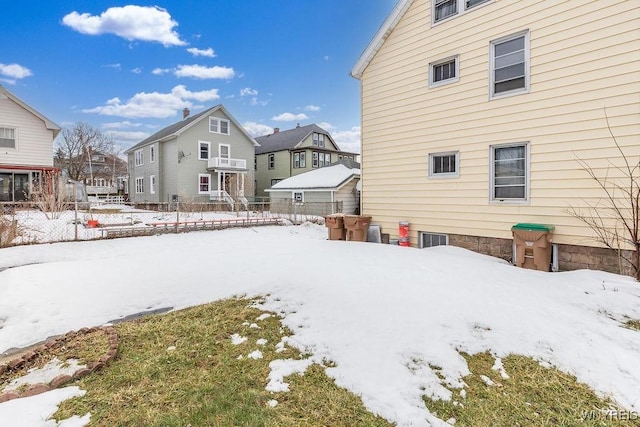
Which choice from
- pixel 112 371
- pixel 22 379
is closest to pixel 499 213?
pixel 112 371

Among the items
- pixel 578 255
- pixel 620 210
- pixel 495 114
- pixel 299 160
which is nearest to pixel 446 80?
pixel 495 114

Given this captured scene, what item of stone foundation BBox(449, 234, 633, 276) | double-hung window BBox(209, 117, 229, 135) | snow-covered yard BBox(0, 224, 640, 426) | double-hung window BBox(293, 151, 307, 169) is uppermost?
double-hung window BBox(209, 117, 229, 135)

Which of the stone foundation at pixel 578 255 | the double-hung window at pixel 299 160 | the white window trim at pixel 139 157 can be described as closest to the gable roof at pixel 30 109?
the white window trim at pixel 139 157

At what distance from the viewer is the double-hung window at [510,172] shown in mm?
6949

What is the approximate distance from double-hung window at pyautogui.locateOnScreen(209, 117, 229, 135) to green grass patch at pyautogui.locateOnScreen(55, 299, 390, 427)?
25956 millimetres

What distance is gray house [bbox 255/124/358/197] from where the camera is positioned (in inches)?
1287

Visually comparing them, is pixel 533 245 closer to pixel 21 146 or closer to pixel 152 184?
pixel 21 146

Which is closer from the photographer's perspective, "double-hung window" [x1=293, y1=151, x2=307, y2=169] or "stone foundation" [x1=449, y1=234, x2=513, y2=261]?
"stone foundation" [x1=449, y1=234, x2=513, y2=261]

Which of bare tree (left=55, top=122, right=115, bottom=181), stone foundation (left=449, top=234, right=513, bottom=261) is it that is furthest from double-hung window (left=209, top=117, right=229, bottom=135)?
bare tree (left=55, top=122, right=115, bottom=181)

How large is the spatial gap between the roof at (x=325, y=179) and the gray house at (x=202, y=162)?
425 centimetres

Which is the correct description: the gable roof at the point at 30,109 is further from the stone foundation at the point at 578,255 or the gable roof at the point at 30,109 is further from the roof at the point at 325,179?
the stone foundation at the point at 578,255

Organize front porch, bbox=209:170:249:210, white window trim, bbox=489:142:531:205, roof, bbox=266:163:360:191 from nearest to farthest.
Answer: white window trim, bbox=489:142:531:205
roof, bbox=266:163:360:191
front porch, bbox=209:170:249:210

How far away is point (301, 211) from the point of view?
20.8 meters

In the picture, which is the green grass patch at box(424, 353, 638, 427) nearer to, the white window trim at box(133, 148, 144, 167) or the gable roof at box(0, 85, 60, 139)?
the gable roof at box(0, 85, 60, 139)
